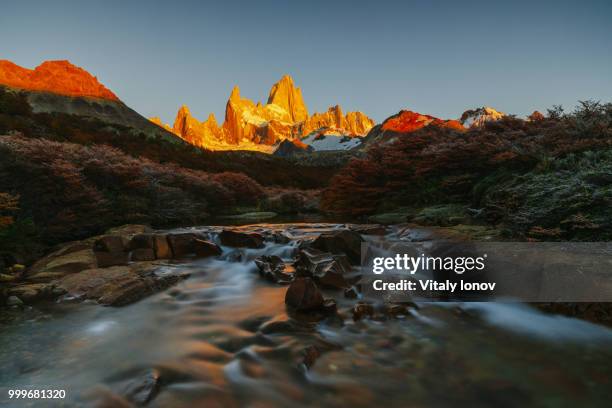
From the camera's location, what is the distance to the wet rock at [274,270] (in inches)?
244

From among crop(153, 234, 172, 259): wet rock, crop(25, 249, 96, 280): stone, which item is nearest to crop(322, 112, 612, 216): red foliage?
crop(153, 234, 172, 259): wet rock

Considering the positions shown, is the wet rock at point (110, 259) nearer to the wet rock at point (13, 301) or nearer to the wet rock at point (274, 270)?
the wet rock at point (13, 301)

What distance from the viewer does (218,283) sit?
6.33m

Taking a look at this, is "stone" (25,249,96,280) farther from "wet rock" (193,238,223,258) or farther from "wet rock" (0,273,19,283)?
"wet rock" (193,238,223,258)

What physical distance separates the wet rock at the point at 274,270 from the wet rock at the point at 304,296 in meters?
1.27

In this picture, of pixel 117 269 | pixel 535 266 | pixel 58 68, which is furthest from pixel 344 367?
pixel 58 68

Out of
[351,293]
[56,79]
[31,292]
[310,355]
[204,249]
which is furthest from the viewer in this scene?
[56,79]

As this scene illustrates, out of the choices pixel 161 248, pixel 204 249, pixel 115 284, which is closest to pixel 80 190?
pixel 161 248

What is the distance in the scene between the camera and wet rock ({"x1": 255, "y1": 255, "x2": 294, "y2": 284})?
619cm

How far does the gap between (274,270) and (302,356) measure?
322cm

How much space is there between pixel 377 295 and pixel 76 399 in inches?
160

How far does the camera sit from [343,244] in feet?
23.5

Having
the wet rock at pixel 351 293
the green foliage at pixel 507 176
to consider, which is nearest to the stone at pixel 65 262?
the wet rock at pixel 351 293

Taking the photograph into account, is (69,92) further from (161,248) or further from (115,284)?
(115,284)
